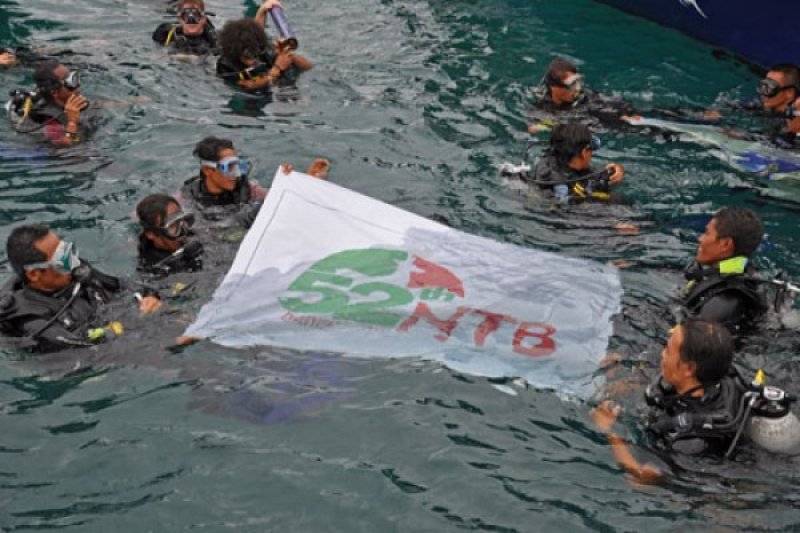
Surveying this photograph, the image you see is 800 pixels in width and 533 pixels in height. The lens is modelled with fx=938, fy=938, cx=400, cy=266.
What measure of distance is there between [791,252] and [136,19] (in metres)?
9.74

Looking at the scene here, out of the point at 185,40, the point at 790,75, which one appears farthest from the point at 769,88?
the point at 185,40

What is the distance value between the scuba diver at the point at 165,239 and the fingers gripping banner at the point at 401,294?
0.64 meters

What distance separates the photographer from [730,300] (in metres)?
6.33

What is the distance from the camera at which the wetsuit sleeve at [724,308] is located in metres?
6.31

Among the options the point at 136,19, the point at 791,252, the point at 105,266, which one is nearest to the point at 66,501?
the point at 105,266

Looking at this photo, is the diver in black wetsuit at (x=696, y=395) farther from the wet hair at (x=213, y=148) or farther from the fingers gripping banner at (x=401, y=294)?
the wet hair at (x=213, y=148)

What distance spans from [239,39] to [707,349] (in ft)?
25.1

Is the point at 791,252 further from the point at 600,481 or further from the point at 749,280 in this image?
the point at 600,481

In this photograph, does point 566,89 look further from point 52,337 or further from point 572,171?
point 52,337

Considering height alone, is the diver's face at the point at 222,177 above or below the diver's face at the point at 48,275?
above

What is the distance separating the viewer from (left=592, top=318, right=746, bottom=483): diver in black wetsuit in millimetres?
5129

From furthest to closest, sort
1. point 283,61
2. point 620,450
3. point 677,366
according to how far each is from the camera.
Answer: point 283,61 → point 620,450 → point 677,366

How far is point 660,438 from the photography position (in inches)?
215

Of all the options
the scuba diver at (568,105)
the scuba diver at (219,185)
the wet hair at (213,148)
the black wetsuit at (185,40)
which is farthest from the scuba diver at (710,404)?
the black wetsuit at (185,40)
